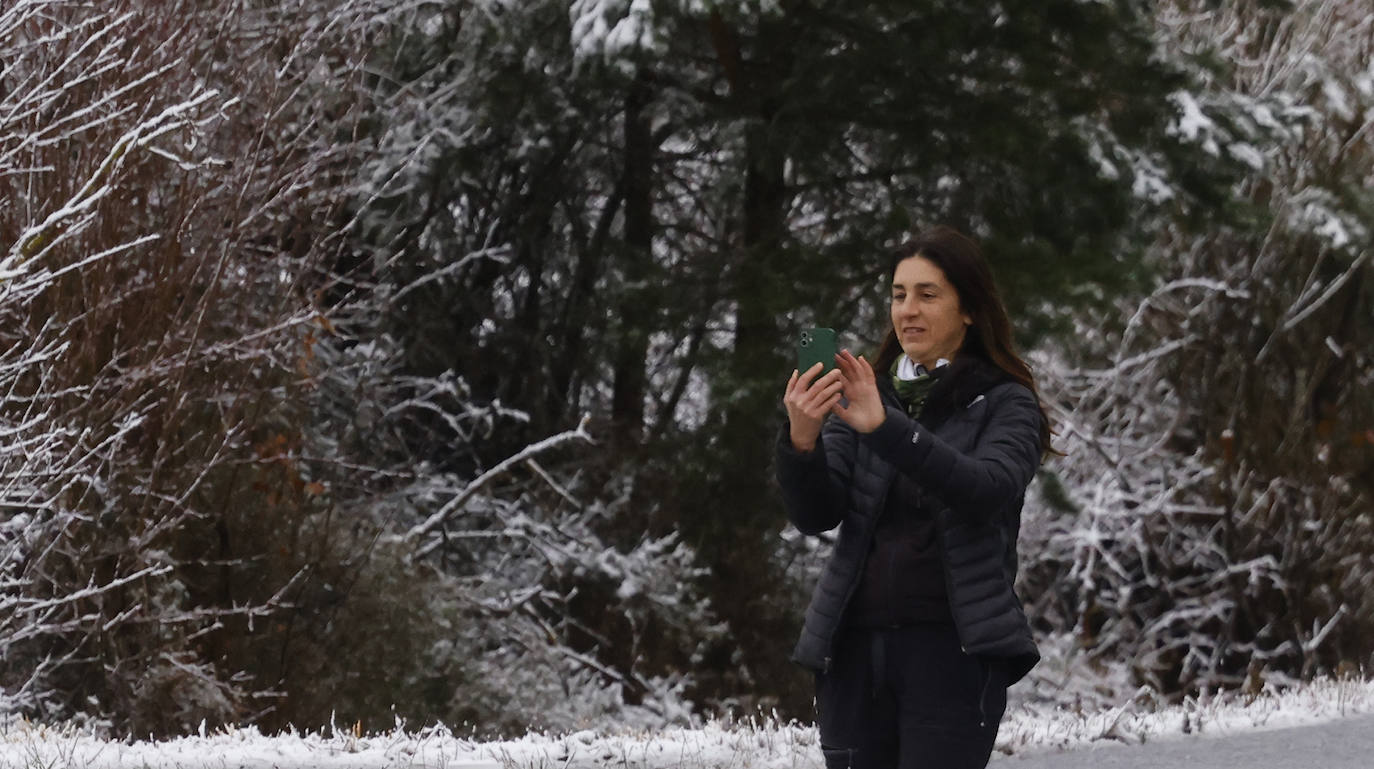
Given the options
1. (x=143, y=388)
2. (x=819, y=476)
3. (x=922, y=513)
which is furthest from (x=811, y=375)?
(x=143, y=388)

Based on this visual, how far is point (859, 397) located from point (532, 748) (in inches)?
135

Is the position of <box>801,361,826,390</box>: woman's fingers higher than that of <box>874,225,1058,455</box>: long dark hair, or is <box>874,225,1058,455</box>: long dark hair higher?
<box>874,225,1058,455</box>: long dark hair

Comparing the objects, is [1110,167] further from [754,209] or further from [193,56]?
[193,56]

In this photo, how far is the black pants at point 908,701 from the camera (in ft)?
10.6

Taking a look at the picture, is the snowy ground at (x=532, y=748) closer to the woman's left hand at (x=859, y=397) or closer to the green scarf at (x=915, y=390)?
the green scarf at (x=915, y=390)

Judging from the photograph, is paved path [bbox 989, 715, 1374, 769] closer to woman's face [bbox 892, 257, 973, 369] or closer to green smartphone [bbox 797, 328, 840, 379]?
woman's face [bbox 892, 257, 973, 369]

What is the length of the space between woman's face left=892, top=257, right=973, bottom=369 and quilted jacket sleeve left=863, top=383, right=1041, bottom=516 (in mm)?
229

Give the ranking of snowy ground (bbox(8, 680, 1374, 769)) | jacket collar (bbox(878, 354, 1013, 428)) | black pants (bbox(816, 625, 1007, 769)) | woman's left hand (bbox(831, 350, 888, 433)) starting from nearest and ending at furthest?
1. woman's left hand (bbox(831, 350, 888, 433))
2. black pants (bbox(816, 625, 1007, 769))
3. jacket collar (bbox(878, 354, 1013, 428))
4. snowy ground (bbox(8, 680, 1374, 769))

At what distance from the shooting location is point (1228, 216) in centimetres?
1207

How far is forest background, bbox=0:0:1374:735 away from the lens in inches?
349

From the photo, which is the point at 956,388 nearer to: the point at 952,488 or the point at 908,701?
the point at 952,488

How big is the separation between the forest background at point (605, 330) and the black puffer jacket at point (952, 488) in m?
3.84

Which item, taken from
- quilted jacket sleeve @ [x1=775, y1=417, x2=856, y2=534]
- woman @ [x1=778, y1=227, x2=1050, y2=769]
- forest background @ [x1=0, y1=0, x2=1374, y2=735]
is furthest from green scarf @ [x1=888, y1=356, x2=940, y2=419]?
forest background @ [x1=0, y1=0, x2=1374, y2=735]

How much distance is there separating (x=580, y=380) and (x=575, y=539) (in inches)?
70.1
